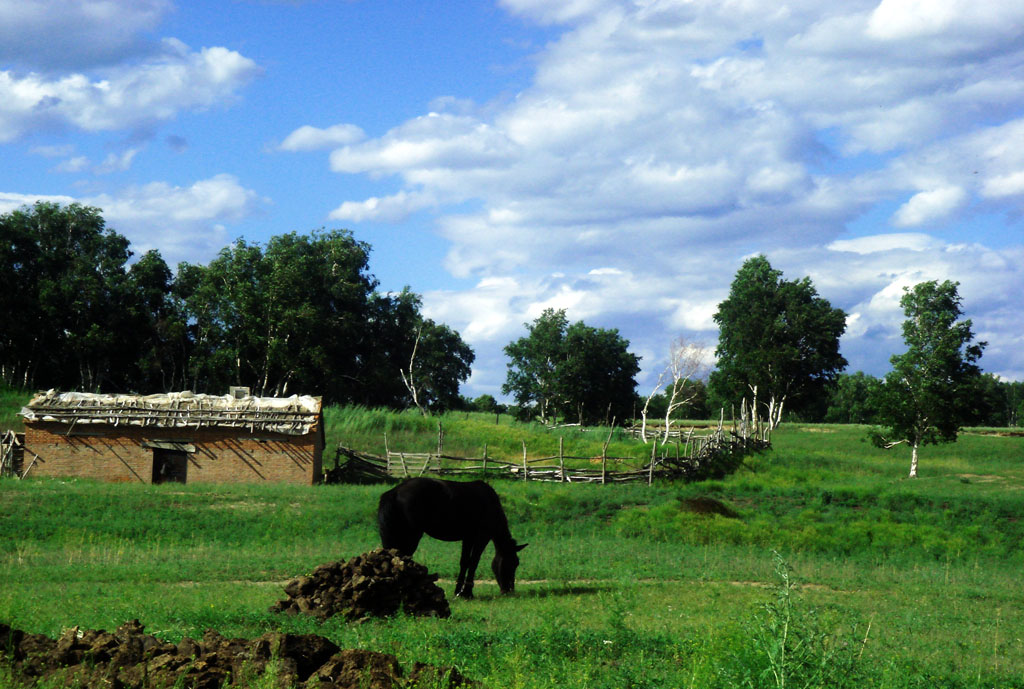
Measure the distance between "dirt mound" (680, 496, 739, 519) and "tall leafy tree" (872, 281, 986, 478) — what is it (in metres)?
18.7

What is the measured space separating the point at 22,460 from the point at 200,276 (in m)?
30.9

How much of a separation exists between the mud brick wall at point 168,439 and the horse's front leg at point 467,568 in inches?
710

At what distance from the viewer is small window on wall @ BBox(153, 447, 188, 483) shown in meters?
32.0

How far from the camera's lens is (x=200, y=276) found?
6131 centimetres

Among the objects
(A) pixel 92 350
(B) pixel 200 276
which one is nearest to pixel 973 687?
(A) pixel 92 350

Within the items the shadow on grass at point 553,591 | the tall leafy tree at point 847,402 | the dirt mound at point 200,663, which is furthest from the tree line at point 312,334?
the tall leafy tree at point 847,402

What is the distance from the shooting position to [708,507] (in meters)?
26.4

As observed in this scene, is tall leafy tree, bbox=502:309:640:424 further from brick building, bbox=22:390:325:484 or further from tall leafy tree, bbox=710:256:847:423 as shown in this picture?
brick building, bbox=22:390:325:484

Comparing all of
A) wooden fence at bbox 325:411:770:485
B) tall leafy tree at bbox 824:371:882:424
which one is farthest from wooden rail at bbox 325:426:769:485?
tall leafy tree at bbox 824:371:882:424

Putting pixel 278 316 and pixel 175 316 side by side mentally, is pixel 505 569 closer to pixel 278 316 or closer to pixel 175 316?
pixel 278 316

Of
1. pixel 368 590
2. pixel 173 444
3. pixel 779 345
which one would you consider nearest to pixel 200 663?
pixel 368 590

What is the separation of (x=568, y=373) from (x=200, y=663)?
211ft

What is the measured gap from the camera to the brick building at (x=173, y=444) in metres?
31.7

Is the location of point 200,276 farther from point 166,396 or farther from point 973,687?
point 973,687
